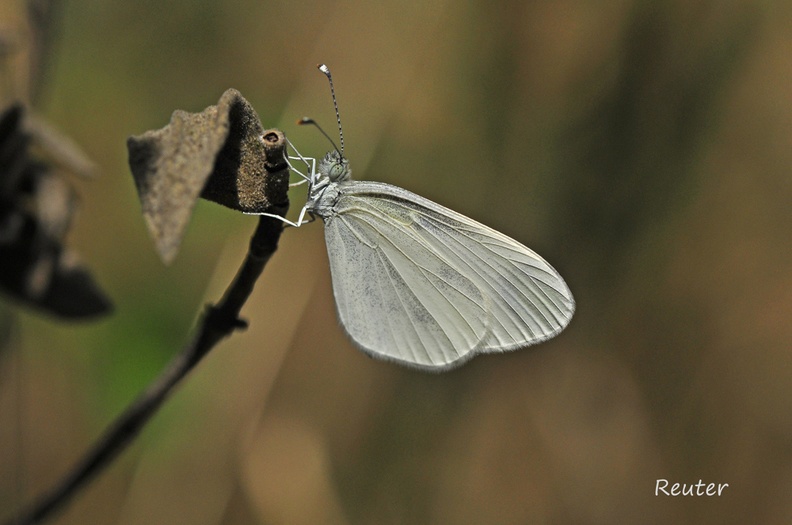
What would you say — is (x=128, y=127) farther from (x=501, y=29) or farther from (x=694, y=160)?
(x=694, y=160)

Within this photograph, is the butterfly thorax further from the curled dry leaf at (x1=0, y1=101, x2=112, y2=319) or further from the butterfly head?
the curled dry leaf at (x1=0, y1=101, x2=112, y2=319)

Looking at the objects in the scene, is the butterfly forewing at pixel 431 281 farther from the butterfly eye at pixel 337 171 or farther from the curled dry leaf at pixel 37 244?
the curled dry leaf at pixel 37 244

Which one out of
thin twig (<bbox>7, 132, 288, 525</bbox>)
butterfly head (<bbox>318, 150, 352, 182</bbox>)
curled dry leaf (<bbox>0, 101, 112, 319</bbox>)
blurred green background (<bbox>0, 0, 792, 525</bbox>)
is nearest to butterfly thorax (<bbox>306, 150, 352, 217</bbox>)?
butterfly head (<bbox>318, 150, 352, 182</bbox>)

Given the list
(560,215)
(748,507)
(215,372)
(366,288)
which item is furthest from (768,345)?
(215,372)

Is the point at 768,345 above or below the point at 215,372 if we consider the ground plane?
above

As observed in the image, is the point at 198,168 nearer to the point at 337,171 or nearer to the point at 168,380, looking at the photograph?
the point at 168,380

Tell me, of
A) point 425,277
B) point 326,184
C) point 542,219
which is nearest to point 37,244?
point 326,184

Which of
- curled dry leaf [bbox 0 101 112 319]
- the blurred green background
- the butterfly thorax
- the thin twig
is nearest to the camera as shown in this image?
curled dry leaf [bbox 0 101 112 319]

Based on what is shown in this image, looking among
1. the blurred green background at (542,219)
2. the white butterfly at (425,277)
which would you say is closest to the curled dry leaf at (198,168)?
the white butterfly at (425,277)
